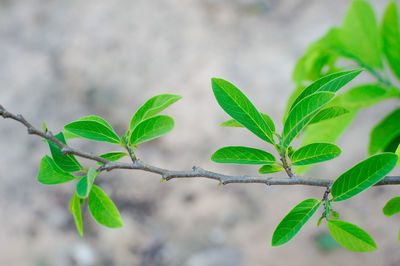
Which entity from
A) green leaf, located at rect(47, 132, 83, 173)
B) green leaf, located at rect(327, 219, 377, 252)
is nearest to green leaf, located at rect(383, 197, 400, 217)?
green leaf, located at rect(327, 219, 377, 252)

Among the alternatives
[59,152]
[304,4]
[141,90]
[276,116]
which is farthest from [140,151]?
[59,152]

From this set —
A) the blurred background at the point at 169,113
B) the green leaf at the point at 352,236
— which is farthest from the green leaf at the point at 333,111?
the blurred background at the point at 169,113

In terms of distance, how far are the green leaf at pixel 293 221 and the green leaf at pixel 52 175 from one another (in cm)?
28

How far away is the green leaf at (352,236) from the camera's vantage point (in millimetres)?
474

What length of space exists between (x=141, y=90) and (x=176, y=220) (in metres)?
1.14

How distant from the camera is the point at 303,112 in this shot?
1.54 feet

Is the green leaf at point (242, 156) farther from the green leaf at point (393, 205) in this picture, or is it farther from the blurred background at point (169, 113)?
the blurred background at point (169, 113)

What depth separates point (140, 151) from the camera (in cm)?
290

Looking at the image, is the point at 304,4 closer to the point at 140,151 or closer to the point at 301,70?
the point at 140,151

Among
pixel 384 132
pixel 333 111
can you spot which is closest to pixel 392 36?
pixel 384 132

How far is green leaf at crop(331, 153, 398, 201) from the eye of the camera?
433 millimetres

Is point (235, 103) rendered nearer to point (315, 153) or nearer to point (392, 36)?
point (315, 153)

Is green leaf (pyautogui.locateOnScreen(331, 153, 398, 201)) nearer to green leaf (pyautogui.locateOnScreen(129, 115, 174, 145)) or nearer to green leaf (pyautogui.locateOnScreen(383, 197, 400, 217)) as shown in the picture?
green leaf (pyautogui.locateOnScreen(383, 197, 400, 217))

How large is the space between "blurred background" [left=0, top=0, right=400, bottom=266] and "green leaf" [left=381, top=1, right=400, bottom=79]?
1.59m
